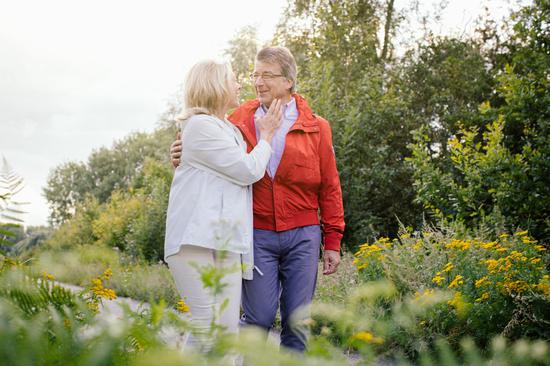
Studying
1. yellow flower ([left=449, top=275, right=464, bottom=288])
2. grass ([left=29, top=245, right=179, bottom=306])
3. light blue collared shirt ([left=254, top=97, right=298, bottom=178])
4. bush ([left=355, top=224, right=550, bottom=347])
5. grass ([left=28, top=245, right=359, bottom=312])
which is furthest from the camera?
grass ([left=29, top=245, right=179, bottom=306])

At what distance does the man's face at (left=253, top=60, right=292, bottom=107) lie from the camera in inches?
136

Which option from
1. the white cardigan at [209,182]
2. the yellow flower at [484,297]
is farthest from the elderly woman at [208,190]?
the yellow flower at [484,297]

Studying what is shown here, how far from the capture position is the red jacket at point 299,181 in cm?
332

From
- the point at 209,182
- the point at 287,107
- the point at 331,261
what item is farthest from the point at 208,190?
the point at 331,261

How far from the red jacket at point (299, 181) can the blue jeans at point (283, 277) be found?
0.07 meters

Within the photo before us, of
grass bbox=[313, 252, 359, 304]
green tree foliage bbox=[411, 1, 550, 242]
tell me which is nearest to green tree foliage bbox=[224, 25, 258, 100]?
green tree foliage bbox=[411, 1, 550, 242]

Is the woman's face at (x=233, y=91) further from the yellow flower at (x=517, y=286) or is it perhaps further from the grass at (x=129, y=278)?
the grass at (x=129, y=278)

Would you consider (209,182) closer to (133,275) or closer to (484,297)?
(484,297)

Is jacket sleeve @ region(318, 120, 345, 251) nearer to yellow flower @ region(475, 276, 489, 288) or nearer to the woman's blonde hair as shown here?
the woman's blonde hair

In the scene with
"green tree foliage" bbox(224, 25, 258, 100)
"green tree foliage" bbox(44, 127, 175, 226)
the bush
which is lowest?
"green tree foliage" bbox(44, 127, 175, 226)

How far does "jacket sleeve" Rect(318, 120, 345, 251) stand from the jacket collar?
11 cm

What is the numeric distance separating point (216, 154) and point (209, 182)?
0.46ft

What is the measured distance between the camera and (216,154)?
2871mm

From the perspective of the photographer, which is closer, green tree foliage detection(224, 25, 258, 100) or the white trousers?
the white trousers
